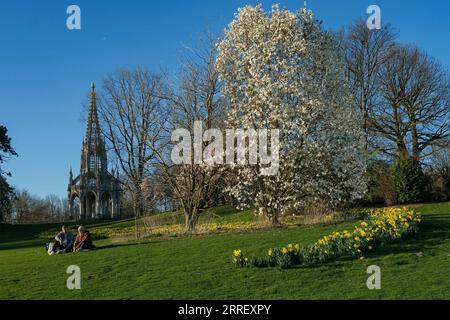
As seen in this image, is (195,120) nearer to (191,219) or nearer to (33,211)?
(191,219)

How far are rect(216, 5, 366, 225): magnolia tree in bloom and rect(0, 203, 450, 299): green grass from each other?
3.90 m

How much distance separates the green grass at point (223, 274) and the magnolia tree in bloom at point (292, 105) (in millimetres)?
3897

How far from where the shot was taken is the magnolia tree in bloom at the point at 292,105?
706 inches

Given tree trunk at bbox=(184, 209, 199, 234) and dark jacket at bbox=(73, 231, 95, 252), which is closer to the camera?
dark jacket at bbox=(73, 231, 95, 252)

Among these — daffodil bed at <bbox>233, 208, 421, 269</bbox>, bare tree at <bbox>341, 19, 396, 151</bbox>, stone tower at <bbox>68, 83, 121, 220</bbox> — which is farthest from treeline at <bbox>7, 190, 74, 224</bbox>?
daffodil bed at <bbox>233, 208, 421, 269</bbox>

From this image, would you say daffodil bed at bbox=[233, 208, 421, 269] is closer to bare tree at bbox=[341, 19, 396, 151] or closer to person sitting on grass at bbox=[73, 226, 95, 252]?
person sitting on grass at bbox=[73, 226, 95, 252]

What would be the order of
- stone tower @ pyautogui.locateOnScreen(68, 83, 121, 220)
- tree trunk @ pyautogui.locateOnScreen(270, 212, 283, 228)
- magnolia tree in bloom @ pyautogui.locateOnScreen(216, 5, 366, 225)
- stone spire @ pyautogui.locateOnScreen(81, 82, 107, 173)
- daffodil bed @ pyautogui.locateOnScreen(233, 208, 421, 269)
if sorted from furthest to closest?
stone tower @ pyautogui.locateOnScreen(68, 83, 121, 220) → stone spire @ pyautogui.locateOnScreen(81, 82, 107, 173) → tree trunk @ pyautogui.locateOnScreen(270, 212, 283, 228) → magnolia tree in bloom @ pyautogui.locateOnScreen(216, 5, 366, 225) → daffodil bed @ pyautogui.locateOnScreen(233, 208, 421, 269)

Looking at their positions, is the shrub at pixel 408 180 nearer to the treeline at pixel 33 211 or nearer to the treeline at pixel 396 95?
the treeline at pixel 396 95

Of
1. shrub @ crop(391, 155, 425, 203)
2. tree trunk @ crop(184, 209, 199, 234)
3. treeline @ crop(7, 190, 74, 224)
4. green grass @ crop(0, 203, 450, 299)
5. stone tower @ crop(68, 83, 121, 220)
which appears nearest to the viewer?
green grass @ crop(0, 203, 450, 299)

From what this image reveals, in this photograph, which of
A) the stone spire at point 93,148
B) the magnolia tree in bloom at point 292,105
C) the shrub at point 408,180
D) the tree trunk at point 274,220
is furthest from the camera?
the stone spire at point 93,148

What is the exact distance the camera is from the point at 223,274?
10.6 metres

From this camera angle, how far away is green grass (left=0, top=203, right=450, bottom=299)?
9.09 meters

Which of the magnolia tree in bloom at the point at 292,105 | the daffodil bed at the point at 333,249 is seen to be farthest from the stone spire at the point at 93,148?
the daffodil bed at the point at 333,249

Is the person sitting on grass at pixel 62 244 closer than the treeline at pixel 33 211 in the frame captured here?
Yes
